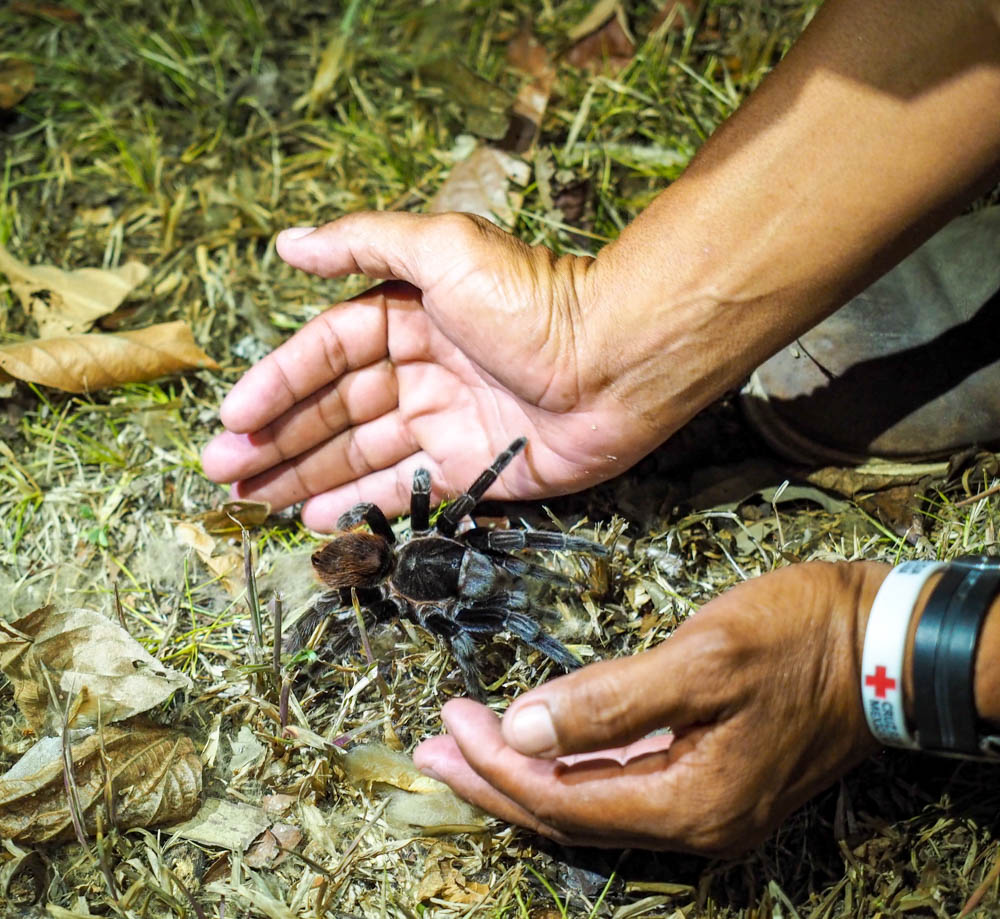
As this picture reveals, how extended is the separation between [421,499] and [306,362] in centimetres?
60

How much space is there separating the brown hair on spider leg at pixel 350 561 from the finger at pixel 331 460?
377mm

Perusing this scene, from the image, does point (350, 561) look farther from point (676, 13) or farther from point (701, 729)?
point (676, 13)

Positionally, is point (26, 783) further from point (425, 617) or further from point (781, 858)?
point (781, 858)

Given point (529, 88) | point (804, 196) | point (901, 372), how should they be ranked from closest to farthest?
point (804, 196)
point (901, 372)
point (529, 88)

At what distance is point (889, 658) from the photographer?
2.03 meters

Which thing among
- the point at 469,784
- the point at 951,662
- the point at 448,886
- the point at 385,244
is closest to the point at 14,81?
the point at 385,244

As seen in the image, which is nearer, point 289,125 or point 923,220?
point 923,220

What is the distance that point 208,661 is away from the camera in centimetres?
297

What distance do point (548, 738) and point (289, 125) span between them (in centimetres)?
330

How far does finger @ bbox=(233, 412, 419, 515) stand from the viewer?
3.14 m

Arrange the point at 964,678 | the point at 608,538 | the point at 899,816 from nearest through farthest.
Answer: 1. the point at 964,678
2. the point at 899,816
3. the point at 608,538

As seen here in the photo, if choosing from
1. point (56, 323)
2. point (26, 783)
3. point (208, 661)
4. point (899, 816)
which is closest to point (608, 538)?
point (899, 816)

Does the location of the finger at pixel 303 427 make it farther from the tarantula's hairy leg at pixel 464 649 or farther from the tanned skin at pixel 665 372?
the tarantula's hairy leg at pixel 464 649

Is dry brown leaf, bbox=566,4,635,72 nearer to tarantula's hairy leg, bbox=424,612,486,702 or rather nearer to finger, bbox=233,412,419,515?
finger, bbox=233,412,419,515
